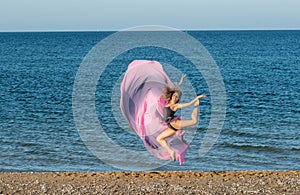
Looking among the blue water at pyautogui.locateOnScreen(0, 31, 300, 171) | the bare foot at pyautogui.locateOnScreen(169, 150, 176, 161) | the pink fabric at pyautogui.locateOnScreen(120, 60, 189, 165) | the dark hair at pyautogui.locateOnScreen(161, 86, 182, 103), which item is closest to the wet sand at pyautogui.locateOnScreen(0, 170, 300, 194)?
the blue water at pyautogui.locateOnScreen(0, 31, 300, 171)

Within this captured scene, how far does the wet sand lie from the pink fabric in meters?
9.01

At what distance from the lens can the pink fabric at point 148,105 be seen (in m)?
5.64

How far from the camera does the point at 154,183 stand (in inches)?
628

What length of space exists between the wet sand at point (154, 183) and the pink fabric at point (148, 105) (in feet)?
29.6

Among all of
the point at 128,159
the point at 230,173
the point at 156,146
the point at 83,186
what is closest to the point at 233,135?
the point at 128,159

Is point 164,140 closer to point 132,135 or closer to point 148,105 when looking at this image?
point 148,105

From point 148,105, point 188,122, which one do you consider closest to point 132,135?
point 148,105

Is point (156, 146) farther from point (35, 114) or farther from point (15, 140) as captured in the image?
point (35, 114)

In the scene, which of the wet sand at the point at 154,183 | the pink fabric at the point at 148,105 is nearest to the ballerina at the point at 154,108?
the pink fabric at the point at 148,105

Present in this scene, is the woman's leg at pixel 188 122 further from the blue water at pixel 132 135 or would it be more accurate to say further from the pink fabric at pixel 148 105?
the blue water at pixel 132 135

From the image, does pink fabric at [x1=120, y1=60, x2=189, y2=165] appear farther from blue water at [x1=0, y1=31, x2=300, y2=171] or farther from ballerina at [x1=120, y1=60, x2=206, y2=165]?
blue water at [x1=0, y1=31, x2=300, y2=171]

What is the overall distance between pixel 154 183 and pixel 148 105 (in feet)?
34.5

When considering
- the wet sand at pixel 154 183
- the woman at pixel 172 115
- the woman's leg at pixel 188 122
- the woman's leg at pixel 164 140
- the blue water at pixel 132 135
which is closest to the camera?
the woman's leg at pixel 188 122

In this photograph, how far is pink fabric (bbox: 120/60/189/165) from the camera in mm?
5637
